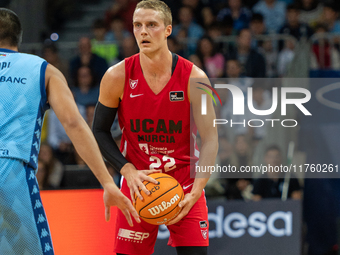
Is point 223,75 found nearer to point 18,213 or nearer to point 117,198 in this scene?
point 117,198

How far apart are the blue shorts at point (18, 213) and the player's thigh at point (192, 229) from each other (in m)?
1.27

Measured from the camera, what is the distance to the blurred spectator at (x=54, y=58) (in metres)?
9.20

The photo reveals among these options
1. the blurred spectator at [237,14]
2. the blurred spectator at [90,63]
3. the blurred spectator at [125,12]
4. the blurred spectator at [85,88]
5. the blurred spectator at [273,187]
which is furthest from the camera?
the blurred spectator at [125,12]

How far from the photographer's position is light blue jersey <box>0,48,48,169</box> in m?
2.90

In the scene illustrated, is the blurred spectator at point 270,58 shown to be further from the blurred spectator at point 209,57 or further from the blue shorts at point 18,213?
the blue shorts at point 18,213

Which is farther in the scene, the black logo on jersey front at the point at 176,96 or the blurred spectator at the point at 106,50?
the blurred spectator at the point at 106,50

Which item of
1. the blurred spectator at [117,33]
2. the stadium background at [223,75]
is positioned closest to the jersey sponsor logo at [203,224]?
the stadium background at [223,75]

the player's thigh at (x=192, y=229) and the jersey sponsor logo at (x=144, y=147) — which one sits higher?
the jersey sponsor logo at (x=144, y=147)

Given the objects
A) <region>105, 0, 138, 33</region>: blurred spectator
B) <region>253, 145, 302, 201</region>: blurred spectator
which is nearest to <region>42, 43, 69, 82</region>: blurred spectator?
<region>105, 0, 138, 33</region>: blurred spectator

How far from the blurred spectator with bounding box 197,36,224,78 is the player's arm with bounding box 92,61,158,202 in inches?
184

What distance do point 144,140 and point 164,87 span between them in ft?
1.56

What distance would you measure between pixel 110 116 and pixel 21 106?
1.14 metres

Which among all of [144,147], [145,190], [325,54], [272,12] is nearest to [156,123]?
[144,147]

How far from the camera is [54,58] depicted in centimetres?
920
